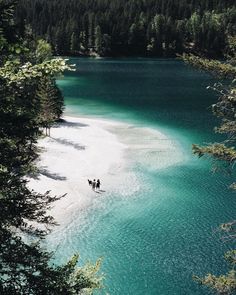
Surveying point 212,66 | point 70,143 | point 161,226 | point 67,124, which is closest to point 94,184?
point 161,226

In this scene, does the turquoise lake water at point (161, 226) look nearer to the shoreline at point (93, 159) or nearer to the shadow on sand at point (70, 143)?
the shoreline at point (93, 159)

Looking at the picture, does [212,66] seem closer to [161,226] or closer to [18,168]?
[18,168]

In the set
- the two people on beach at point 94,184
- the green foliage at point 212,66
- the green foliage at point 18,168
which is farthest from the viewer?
the two people on beach at point 94,184

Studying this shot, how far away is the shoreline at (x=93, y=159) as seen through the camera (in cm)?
5281

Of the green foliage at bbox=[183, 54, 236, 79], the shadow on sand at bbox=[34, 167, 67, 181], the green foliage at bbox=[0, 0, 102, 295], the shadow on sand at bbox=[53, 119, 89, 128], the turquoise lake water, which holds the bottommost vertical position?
the turquoise lake water

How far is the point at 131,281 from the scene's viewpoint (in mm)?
34906

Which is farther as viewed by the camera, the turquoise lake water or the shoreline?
the shoreline

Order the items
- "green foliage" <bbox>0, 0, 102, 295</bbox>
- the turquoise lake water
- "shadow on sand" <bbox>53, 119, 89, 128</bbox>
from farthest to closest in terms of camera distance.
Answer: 1. "shadow on sand" <bbox>53, 119, 89, 128</bbox>
2. the turquoise lake water
3. "green foliage" <bbox>0, 0, 102, 295</bbox>

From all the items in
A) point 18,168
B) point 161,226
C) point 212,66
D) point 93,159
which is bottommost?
point 161,226

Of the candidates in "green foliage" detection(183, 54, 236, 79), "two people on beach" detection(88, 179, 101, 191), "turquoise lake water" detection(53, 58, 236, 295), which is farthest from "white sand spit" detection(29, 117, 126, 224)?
"green foliage" detection(183, 54, 236, 79)

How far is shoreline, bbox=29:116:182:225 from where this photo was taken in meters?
52.8

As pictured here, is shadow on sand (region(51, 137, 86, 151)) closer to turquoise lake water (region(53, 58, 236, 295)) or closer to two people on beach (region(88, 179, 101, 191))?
turquoise lake water (region(53, 58, 236, 295))

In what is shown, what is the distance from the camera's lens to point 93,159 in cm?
6688

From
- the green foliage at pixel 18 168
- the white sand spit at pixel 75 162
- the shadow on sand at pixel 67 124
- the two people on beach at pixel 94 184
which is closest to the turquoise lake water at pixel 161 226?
the two people on beach at pixel 94 184
